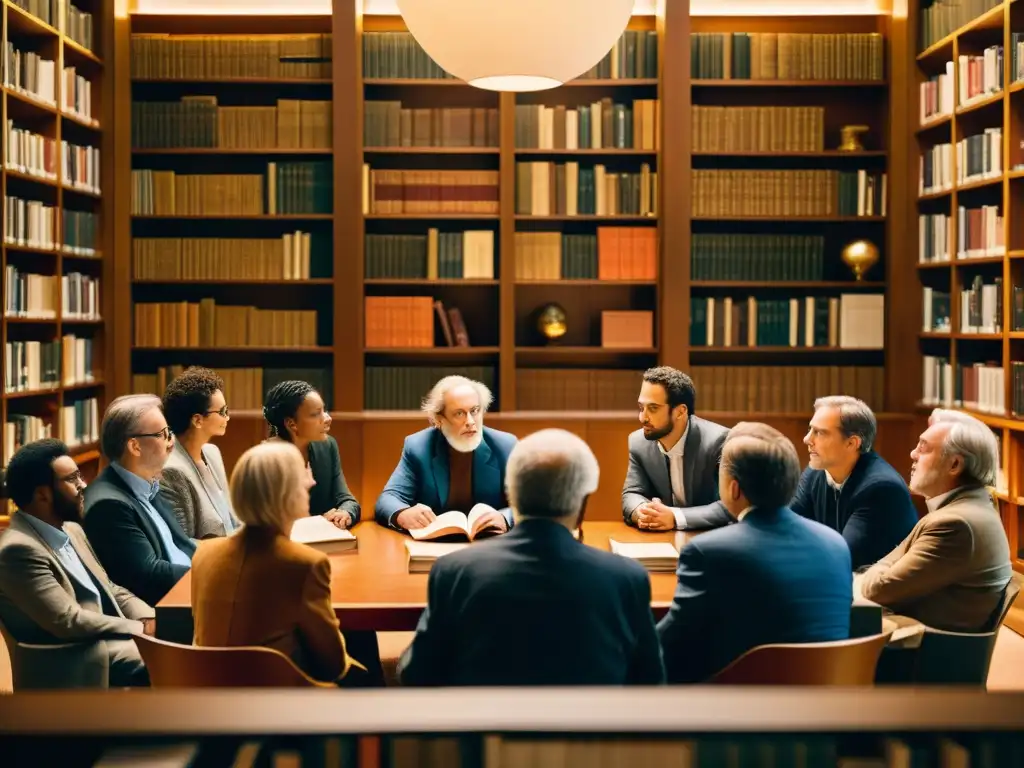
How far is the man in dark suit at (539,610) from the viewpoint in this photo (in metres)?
2.17

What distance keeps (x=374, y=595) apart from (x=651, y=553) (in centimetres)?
78

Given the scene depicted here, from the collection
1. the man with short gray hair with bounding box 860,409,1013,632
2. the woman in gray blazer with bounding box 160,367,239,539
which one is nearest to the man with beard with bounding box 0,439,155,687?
the woman in gray blazer with bounding box 160,367,239,539

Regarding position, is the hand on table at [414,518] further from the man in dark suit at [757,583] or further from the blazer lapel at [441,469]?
the man in dark suit at [757,583]

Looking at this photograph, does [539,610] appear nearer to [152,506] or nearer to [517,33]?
[517,33]

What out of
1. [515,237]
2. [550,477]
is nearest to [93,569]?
[550,477]

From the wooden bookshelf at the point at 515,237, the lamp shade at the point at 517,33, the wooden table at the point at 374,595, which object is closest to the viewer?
the wooden table at the point at 374,595

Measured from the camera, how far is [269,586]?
8.06 feet

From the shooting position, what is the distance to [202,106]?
6344mm

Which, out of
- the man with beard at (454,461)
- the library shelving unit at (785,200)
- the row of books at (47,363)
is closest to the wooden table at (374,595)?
the man with beard at (454,461)

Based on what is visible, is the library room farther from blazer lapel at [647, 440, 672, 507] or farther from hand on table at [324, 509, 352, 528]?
hand on table at [324, 509, 352, 528]

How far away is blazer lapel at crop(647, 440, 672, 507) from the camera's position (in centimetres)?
414

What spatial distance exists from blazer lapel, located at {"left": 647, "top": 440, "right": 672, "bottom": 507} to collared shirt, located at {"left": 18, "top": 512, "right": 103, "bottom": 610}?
6.23ft

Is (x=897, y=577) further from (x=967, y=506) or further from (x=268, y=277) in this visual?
(x=268, y=277)

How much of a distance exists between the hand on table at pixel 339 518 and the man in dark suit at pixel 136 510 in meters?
0.50
